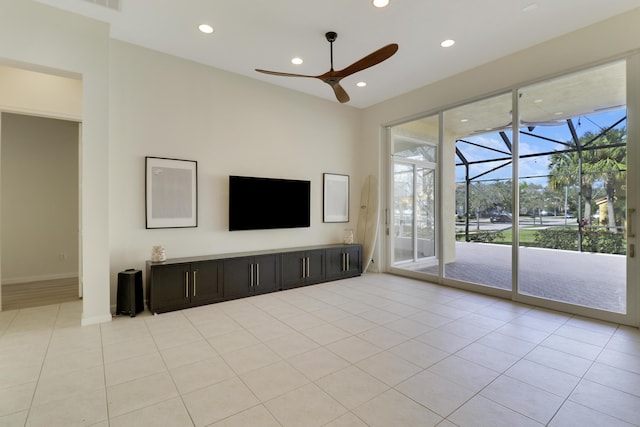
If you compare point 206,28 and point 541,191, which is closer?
point 206,28

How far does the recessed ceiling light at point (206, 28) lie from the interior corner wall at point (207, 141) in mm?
893

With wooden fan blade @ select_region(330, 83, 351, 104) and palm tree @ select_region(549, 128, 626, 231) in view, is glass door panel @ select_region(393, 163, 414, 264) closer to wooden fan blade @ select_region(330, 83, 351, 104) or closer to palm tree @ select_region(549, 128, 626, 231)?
palm tree @ select_region(549, 128, 626, 231)

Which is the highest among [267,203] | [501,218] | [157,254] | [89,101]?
[89,101]

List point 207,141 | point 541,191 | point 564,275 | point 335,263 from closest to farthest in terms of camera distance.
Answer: point 564,275 → point 541,191 → point 207,141 → point 335,263

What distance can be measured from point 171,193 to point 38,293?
9.13 feet

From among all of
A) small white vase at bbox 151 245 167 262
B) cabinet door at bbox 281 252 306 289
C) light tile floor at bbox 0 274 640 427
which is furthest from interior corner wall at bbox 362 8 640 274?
small white vase at bbox 151 245 167 262

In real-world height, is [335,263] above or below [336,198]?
below

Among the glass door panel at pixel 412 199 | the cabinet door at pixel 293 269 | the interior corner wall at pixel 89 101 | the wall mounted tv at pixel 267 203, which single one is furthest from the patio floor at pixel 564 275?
the interior corner wall at pixel 89 101

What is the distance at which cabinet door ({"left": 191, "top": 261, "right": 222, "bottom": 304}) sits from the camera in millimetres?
4023

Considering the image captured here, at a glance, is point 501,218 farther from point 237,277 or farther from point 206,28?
point 206,28

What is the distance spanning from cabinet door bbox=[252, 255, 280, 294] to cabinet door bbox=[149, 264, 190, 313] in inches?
39.8

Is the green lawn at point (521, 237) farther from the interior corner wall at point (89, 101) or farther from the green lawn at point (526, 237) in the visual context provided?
the interior corner wall at point (89, 101)

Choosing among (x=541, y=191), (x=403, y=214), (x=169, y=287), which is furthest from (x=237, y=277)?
(x=541, y=191)

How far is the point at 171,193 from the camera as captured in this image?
4.22 meters
